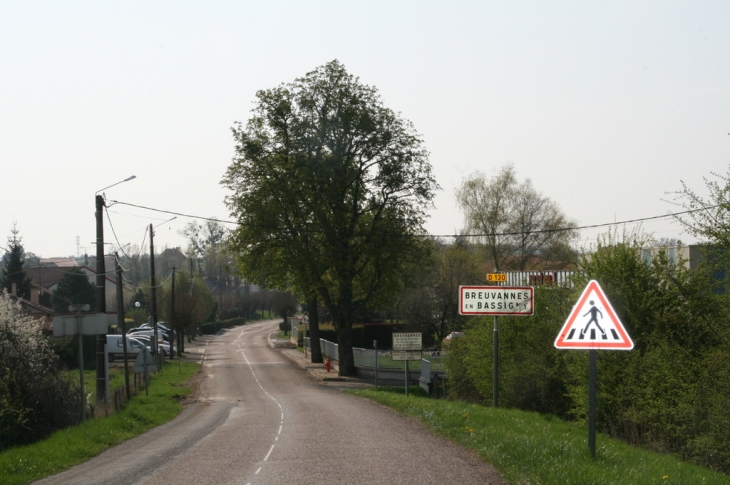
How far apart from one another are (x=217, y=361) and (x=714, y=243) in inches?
1786

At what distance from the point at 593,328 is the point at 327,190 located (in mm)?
32565

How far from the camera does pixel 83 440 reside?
16.6 metres

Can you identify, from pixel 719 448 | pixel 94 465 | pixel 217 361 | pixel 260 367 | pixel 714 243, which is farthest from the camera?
pixel 217 361

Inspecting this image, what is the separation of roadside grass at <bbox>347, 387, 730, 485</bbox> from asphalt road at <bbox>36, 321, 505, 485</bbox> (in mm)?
357

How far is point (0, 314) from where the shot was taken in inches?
755

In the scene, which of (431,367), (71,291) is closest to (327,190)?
(431,367)

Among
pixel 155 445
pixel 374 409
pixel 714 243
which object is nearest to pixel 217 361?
pixel 374 409

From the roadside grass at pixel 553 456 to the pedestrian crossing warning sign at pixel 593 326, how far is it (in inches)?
60.6

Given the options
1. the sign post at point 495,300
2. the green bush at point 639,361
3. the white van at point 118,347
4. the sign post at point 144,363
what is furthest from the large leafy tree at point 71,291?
the sign post at point 495,300

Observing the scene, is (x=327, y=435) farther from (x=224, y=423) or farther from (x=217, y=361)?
(x=217, y=361)

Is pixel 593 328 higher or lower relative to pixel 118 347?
higher

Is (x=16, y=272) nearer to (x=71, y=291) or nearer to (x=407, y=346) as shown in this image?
(x=71, y=291)

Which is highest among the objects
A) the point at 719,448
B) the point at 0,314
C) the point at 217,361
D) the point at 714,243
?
the point at 714,243

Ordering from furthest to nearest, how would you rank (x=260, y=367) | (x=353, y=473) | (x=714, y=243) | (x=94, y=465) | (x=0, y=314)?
(x=260, y=367) < (x=0, y=314) < (x=714, y=243) < (x=94, y=465) < (x=353, y=473)
